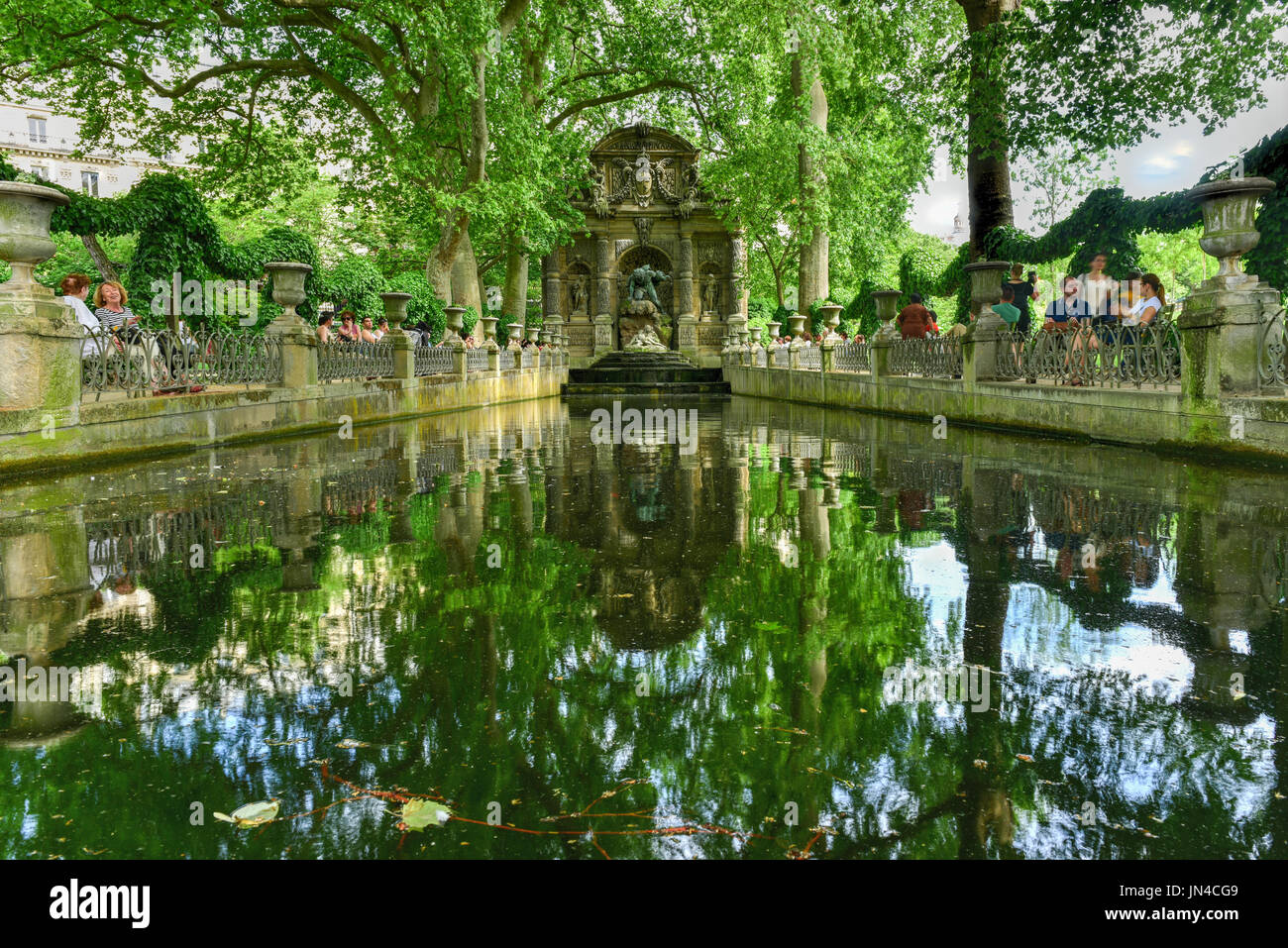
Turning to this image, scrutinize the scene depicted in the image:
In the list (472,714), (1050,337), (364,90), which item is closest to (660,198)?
(364,90)

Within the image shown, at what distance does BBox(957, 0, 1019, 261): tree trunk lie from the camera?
16625 millimetres

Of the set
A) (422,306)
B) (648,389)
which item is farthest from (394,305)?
(648,389)

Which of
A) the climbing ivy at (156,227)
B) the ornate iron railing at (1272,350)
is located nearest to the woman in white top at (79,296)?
the climbing ivy at (156,227)

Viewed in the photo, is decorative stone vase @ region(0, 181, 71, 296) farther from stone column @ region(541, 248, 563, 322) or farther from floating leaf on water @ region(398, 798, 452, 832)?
stone column @ region(541, 248, 563, 322)

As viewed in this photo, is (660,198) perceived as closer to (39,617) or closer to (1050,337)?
(1050,337)

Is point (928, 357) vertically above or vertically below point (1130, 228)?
below

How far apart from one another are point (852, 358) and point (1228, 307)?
1102cm

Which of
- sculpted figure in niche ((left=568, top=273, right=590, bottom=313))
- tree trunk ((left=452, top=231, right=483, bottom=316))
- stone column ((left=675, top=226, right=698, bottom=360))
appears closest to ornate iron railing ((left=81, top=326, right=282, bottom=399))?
tree trunk ((left=452, top=231, right=483, bottom=316))

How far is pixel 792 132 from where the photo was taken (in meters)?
30.4

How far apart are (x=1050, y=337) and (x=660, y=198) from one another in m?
33.9

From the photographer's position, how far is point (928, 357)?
16016 mm

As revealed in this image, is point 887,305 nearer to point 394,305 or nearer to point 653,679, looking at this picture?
point 394,305
